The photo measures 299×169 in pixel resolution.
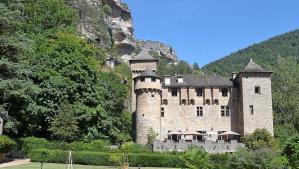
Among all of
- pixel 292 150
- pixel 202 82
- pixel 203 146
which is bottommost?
pixel 203 146

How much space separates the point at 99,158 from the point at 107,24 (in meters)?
60.7

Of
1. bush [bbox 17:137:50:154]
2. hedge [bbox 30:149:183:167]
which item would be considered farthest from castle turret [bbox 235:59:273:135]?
bush [bbox 17:137:50:154]

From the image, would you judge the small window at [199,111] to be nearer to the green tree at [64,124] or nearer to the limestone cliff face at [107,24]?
the green tree at [64,124]

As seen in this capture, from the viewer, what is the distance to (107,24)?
3615 inches

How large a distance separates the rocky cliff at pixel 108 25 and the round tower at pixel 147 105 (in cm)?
3010

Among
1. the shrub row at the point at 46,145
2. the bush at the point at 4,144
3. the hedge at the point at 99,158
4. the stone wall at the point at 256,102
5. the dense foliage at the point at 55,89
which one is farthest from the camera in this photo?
the stone wall at the point at 256,102

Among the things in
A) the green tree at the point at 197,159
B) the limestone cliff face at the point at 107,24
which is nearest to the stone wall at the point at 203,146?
the green tree at the point at 197,159

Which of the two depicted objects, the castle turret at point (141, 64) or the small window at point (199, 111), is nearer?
the small window at point (199, 111)

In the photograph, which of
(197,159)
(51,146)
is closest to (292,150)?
(197,159)

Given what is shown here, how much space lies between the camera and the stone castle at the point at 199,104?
51.7 meters

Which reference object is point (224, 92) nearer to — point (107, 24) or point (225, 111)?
point (225, 111)

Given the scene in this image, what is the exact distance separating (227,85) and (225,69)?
63.1 metres

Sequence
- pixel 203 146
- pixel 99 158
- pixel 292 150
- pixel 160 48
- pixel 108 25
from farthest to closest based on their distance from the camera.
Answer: pixel 160 48 < pixel 108 25 < pixel 203 146 < pixel 99 158 < pixel 292 150

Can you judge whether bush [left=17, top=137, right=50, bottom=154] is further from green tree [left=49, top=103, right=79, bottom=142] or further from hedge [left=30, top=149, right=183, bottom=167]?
hedge [left=30, top=149, right=183, bottom=167]
